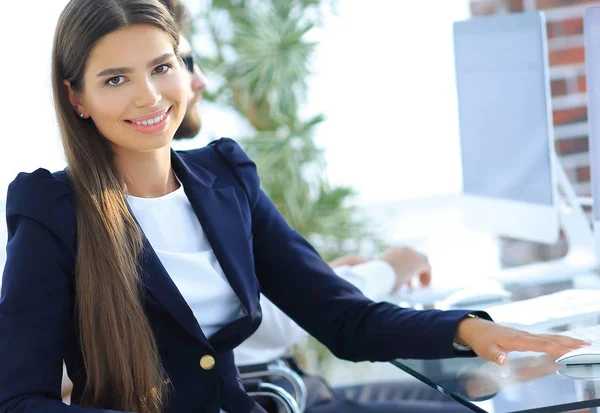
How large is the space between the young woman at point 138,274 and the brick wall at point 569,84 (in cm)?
203

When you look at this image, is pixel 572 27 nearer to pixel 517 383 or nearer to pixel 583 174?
pixel 583 174

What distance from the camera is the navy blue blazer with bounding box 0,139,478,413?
1.50 metres

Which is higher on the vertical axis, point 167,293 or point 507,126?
point 507,126

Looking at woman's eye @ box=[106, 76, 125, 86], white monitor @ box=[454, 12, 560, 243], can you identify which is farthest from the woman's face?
white monitor @ box=[454, 12, 560, 243]

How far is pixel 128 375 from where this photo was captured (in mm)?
1564

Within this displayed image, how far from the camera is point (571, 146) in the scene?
11.8 feet

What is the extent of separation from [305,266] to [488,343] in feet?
1.46

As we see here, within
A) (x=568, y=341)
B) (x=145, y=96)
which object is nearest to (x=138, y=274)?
(x=145, y=96)

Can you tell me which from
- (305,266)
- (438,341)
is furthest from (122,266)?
(438,341)

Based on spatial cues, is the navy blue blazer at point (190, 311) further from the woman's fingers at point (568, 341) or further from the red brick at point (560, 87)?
the red brick at point (560, 87)

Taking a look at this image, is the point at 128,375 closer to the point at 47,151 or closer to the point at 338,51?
the point at 47,151

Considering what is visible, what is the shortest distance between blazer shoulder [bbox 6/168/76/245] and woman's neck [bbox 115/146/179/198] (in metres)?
0.14

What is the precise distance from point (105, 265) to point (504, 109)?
4.25 ft

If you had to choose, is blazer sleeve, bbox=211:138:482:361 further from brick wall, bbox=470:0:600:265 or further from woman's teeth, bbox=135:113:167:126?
brick wall, bbox=470:0:600:265
